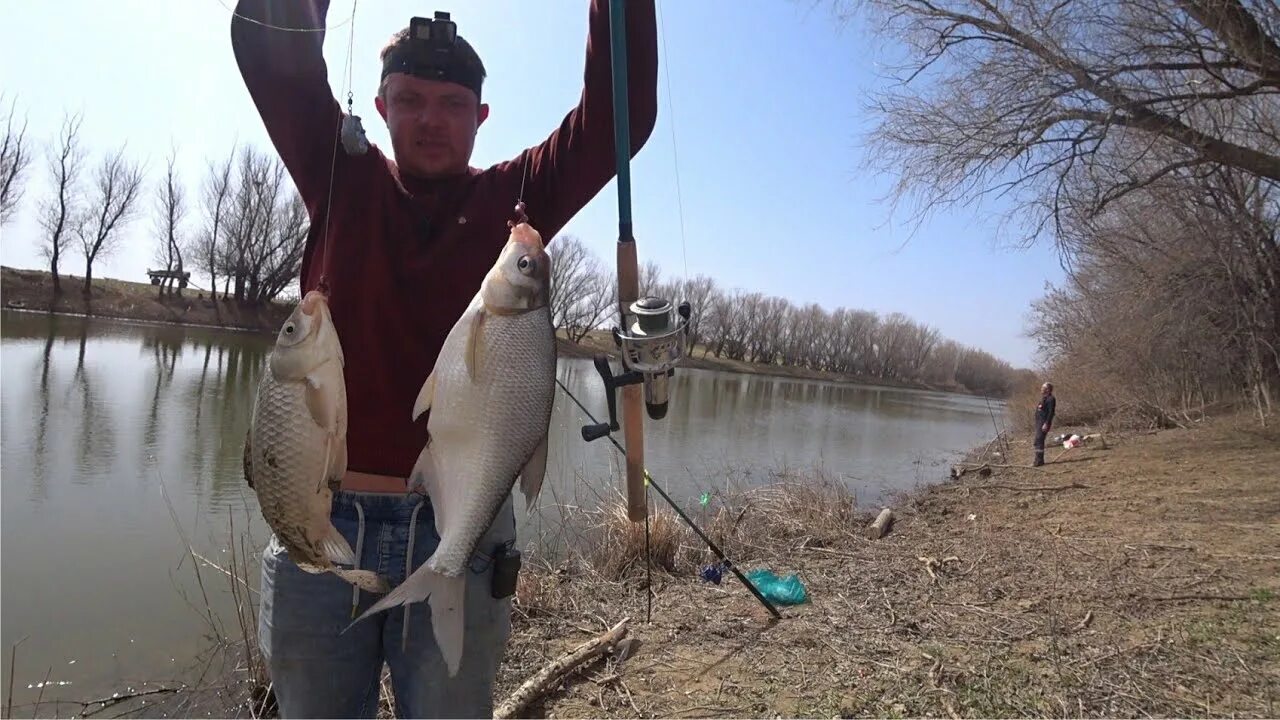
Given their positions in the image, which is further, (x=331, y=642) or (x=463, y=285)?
(x=463, y=285)

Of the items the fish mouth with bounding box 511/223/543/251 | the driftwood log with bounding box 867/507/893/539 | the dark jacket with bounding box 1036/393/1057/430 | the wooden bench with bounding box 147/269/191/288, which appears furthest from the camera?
the wooden bench with bounding box 147/269/191/288

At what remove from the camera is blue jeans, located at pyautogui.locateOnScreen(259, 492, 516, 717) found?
66.1 inches

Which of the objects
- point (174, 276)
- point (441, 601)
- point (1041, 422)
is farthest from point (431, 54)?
point (174, 276)

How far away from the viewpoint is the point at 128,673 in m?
5.12

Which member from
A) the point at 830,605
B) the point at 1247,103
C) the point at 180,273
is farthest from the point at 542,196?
the point at 180,273

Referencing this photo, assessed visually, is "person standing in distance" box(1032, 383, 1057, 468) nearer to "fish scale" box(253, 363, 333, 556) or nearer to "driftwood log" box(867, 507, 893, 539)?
"driftwood log" box(867, 507, 893, 539)

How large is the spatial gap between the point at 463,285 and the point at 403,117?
49cm

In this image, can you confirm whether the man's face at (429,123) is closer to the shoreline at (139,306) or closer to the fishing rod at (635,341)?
the fishing rod at (635,341)

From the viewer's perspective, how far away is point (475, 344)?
5.18 feet

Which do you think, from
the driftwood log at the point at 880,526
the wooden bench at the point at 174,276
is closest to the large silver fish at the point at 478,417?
the driftwood log at the point at 880,526

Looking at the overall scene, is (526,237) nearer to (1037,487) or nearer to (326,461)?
(326,461)

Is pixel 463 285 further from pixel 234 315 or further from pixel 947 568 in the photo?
pixel 234 315

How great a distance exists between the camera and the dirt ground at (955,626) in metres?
3.56

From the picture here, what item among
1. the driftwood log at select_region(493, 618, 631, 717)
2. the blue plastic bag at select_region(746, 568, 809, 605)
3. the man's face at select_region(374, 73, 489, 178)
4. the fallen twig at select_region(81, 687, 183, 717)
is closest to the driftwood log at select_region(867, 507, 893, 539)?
the blue plastic bag at select_region(746, 568, 809, 605)
